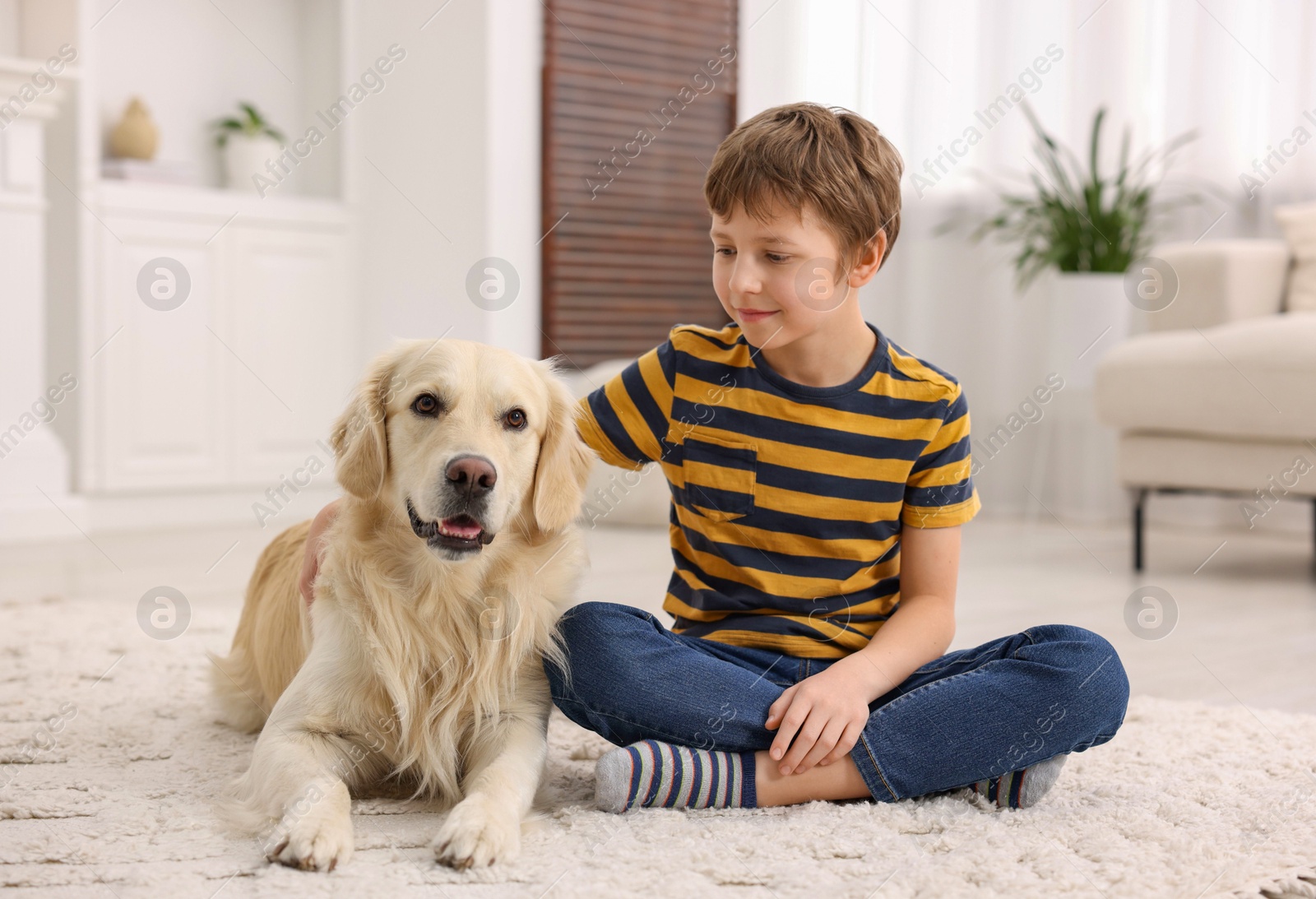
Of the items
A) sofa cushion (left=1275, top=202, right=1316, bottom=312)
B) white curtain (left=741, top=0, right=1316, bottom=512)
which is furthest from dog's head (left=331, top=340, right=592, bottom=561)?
white curtain (left=741, top=0, right=1316, bottom=512)

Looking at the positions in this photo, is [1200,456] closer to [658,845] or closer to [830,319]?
[830,319]

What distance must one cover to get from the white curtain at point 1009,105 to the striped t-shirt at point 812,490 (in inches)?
131

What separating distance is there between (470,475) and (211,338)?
10.5ft

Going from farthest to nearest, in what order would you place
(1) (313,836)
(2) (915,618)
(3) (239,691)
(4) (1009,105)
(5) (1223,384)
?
1. (4) (1009,105)
2. (5) (1223,384)
3. (3) (239,691)
4. (2) (915,618)
5. (1) (313,836)

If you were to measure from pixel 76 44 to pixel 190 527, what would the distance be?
5.36ft

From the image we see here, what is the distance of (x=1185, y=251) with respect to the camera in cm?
357

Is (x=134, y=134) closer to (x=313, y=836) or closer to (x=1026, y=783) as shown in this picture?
(x=313, y=836)

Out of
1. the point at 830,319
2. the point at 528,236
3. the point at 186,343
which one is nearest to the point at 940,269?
the point at 528,236

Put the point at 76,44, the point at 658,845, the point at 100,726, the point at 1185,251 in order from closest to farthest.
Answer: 1. the point at 658,845
2. the point at 100,726
3. the point at 1185,251
4. the point at 76,44

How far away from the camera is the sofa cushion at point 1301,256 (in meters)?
3.48

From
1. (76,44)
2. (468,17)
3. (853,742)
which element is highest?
(468,17)

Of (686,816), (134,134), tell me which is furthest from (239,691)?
(134,134)

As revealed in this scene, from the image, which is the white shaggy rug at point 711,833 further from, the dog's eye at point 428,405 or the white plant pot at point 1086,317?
the white plant pot at point 1086,317

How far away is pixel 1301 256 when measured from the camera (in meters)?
3.53
